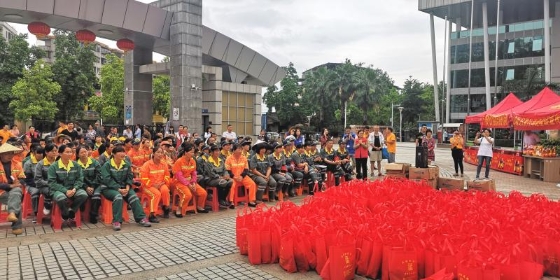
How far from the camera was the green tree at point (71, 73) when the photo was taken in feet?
114

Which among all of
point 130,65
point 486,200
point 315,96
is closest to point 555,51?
point 315,96

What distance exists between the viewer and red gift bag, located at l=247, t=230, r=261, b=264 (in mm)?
4866

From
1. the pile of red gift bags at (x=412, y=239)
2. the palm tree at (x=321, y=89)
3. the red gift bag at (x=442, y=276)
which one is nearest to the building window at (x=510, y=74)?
the palm tree at (x=321, y=89)

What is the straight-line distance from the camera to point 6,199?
21.4 ft

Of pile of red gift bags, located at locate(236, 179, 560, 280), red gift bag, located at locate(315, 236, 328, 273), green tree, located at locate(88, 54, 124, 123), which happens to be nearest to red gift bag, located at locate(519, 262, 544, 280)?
pile of red gift bags, located at locate(236, 179, 560, 280)

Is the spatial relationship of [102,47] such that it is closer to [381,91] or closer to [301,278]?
[381,91]

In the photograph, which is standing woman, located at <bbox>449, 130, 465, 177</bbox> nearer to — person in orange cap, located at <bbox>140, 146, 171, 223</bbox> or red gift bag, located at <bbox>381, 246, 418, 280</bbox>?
person in orange cap, located at <bbox>140, 146, 171, 223</bbox>

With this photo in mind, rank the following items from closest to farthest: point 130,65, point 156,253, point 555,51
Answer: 1. point 156,253
2. point 130,65
3. point 555,51

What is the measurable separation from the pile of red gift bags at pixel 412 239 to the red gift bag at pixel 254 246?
0.4 inches

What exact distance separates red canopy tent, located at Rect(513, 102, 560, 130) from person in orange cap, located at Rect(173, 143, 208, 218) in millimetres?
10297

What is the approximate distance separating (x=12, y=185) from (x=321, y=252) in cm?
489

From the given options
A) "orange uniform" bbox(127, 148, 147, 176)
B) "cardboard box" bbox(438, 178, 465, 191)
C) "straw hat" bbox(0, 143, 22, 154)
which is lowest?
"cardboard box" bbox(438, 178, 465, 191)

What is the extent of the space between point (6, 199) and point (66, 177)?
0.95 meters

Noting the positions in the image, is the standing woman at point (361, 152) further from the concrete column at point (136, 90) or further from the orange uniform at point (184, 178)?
the concrete column at point (136, 90)
